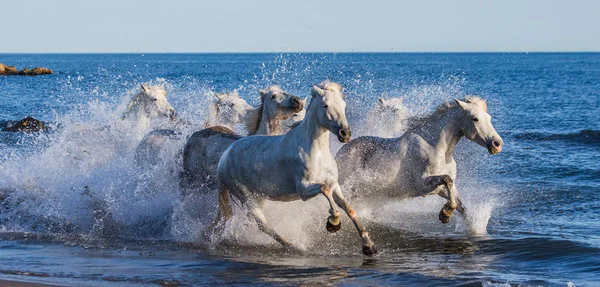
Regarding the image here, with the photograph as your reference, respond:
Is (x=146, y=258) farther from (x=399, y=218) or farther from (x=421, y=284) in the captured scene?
(x=399, y=218)

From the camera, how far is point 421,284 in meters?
7.78

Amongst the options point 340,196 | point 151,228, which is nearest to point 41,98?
point 151,228

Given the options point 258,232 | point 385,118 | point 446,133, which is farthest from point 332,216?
point 385,118

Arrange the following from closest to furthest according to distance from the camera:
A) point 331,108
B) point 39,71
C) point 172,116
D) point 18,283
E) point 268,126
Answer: point 18,283 → point 331,108 → point 268,126 → point 172,116 → point 39,71

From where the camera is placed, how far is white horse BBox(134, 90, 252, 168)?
11836 millimetres

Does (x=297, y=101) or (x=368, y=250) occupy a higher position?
(x=297, y=101)

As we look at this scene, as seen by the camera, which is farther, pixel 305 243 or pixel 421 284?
pixel 305 243

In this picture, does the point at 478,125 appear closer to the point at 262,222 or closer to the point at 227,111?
the point at 262,222

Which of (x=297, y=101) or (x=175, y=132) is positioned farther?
(x=175, y=132)

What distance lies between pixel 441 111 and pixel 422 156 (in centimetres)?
64

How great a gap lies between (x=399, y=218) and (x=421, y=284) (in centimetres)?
418

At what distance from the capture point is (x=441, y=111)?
1047 cm

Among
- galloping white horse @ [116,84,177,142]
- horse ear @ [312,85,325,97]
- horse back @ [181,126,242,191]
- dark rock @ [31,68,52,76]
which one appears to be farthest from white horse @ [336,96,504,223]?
dark rock @ [31,68,52,76]

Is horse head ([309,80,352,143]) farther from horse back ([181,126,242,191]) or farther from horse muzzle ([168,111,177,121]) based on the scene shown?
horse muzzle ([168,111,177,121])
